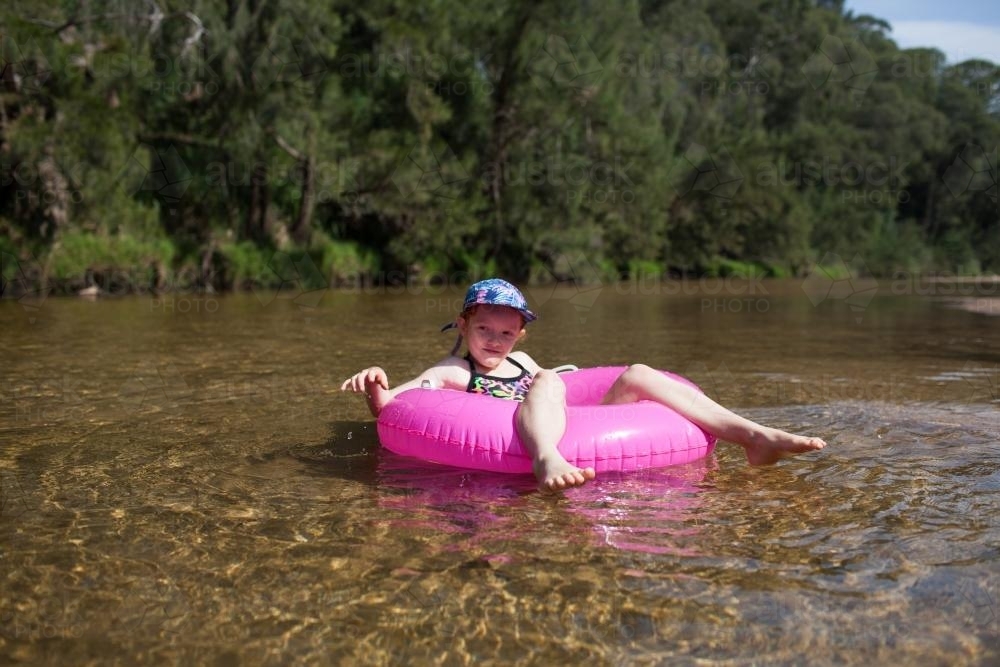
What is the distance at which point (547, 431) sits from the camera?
317 cm

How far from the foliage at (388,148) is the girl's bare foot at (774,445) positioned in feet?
46.4

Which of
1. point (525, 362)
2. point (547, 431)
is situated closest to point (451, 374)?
point (525, 362)

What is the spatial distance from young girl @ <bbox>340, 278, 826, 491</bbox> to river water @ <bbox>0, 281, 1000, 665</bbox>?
0.42ft

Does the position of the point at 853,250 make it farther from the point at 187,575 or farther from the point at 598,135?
the point at 187,575

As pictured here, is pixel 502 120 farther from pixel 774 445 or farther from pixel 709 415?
pixel 774 445

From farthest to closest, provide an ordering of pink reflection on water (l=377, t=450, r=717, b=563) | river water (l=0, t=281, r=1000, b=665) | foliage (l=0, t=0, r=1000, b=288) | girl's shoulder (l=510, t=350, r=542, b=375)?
foliage (l=0, t=0, r=1000, b=288)
girl's shoulder (l=510, t=350, r=542, b=375)
pink reflection on water (l=377, t=450, r=717, b=563)
river water (l=0, t=281, r=1000, b=665)

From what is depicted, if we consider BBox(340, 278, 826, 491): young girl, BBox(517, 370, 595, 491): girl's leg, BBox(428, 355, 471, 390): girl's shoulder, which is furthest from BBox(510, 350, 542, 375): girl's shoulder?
BBox(517, 370, 595, 491): girl's leg

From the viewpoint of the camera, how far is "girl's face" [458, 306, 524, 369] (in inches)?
155

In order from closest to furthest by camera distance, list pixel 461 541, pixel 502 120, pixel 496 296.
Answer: pixel 461 541, pixel 496 296, pixel 502 120

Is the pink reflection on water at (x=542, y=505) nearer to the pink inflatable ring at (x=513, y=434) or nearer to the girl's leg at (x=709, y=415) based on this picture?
the pink inflatable ring at (x=513, y=434)

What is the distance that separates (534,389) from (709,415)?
0.70 metres

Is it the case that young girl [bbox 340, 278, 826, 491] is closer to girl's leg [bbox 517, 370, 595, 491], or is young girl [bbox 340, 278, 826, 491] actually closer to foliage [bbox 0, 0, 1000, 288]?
girl's leg [bbox 517, 370, 595, 491]

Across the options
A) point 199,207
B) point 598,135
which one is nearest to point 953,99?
point 598,135

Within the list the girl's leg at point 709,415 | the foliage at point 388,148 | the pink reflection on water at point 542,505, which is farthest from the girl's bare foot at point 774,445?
the foliage at point 388,148
